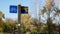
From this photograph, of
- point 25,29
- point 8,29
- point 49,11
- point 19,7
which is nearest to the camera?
point 19,7

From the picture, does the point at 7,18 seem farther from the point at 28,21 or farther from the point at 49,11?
the point at 49,11

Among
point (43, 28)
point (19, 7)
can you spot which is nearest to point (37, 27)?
point (43, 28)

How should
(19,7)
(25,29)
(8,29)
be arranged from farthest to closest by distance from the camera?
(8,29)
(25,29)
(19,7)

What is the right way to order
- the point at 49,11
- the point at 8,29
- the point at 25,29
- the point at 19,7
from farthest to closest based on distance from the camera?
the point at 8,29 < the point at 25,29 < the point at 49,11 < the point at 19,7

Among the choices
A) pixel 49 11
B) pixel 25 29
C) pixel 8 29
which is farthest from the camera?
pixel 8 29

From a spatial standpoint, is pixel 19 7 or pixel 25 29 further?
pixel 25 29

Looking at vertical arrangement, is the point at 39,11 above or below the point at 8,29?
above

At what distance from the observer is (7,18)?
31.0m

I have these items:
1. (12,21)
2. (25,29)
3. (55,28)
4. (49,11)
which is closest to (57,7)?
(49,11)

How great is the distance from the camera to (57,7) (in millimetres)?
26250

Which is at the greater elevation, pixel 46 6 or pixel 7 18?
pixel 46 6

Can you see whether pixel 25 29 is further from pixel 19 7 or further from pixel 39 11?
pixel 19 7

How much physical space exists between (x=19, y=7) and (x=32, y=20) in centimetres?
1790

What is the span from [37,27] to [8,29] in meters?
6.22
